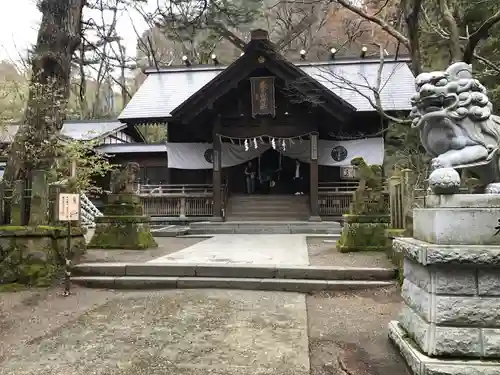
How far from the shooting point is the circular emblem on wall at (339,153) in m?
16.2

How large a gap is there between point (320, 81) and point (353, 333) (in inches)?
648

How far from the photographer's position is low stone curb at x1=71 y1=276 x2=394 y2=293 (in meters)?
5.71

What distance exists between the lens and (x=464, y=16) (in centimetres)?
1282

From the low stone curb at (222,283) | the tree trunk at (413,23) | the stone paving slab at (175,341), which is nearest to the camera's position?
the stone paving slab at (175,341)

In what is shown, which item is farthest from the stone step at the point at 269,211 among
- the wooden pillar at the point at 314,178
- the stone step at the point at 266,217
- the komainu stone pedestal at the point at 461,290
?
the komainu stone pedestal at the point at 461,290

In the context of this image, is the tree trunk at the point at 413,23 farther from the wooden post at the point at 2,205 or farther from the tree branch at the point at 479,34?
the wooden post at the point at 2,205

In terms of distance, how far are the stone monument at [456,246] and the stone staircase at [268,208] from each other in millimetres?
11764

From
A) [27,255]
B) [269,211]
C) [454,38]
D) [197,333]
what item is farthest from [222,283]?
[269,211]

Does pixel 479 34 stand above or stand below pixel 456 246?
above

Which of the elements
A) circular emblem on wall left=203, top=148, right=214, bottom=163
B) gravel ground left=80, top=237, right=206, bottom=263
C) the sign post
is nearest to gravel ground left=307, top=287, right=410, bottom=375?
the sign post

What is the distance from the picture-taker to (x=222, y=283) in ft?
19.3

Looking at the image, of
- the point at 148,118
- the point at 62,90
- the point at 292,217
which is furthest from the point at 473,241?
the point at 148,118

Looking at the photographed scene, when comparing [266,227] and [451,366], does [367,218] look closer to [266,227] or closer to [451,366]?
[451,366]

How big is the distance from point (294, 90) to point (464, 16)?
6086mm
